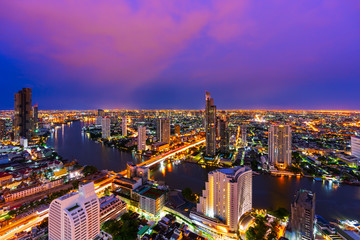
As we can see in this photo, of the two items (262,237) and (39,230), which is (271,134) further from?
(39,230)

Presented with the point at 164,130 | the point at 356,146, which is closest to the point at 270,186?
the point at 356,146

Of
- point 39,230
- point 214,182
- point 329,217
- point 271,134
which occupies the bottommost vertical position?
point 329,217

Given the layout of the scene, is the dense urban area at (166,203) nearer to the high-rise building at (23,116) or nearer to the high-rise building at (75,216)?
the high-rise building at (75,216)

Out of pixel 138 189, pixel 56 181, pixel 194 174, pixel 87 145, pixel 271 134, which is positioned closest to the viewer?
pixel 138 189

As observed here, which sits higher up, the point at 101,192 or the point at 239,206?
the point at 239,206

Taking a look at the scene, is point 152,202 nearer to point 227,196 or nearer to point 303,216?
point 227,196

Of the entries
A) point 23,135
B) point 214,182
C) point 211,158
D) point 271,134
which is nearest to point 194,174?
point 211,158

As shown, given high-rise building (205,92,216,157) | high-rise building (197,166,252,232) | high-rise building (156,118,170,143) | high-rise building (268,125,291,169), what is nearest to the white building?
high-rise building (197,166,252,232)

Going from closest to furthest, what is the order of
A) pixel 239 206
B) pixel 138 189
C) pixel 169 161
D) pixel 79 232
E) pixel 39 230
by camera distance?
pixel 79 232, pixel 39 230, pixel 239 206, pixel 138 189, pixel 169 161

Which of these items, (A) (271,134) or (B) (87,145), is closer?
(A) (271,134)
